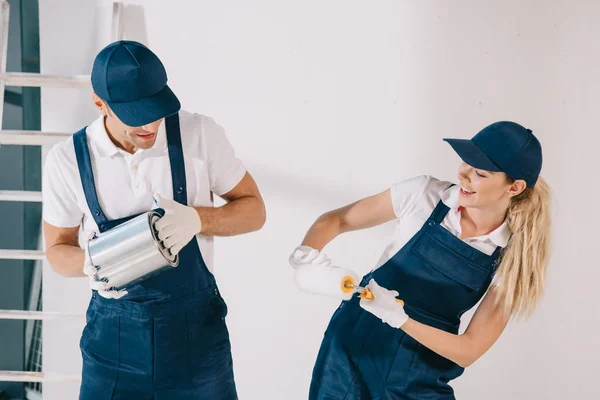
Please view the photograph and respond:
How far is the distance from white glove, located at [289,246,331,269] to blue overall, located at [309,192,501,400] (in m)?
0.20

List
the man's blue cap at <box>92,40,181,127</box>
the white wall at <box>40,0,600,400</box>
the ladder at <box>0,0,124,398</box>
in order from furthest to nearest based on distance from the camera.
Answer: the white wall at <box>40,0,600,400</box>
the ladder at <box>0,0,124,398</box>
the man's blue cap at <box>92,40,181,127</box>

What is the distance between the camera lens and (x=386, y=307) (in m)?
1.92

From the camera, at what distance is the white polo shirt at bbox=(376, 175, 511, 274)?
80.9 inches

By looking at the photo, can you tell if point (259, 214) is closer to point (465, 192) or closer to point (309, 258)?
point (309, 258)

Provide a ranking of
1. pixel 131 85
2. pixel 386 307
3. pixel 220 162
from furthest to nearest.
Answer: pixel 220 162 → pixel 386 307 → pixel 131 85

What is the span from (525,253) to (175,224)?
951 millimetres

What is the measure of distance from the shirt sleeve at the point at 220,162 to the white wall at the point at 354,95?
92 centimetres

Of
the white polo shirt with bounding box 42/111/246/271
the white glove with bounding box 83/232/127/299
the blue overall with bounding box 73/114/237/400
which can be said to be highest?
the white polo shirt with bounding box 42/111/246/271

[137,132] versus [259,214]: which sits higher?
[137,132]

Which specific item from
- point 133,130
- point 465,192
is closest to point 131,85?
point 133,130

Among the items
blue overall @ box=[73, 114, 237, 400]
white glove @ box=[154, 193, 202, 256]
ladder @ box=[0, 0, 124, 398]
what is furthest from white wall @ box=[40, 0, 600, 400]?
white glove @ box=[154, 193, 202, 256]

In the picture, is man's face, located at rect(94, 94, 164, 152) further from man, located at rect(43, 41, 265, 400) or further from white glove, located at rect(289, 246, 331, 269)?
white glove, located at rect(289, 246, 331, 269)

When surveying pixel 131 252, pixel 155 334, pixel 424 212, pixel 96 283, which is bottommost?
pixel 155 334

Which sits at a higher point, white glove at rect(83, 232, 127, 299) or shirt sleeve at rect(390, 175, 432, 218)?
shirt sleeve at rect(390, 175, 432, 218)
